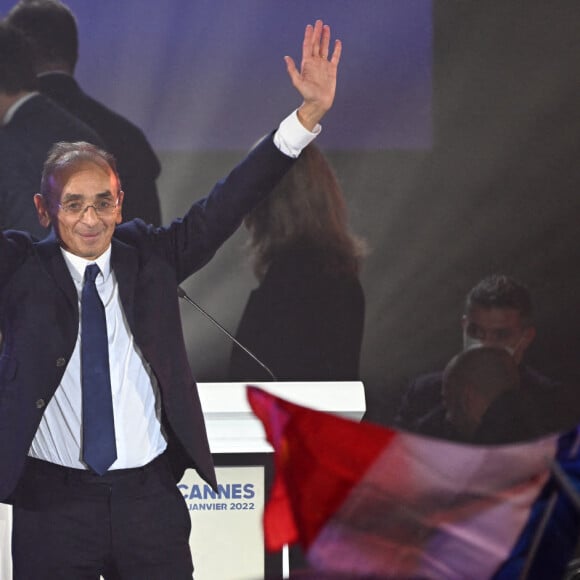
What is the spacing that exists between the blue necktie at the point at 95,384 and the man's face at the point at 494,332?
90.4 inches

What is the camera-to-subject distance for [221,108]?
4930mm

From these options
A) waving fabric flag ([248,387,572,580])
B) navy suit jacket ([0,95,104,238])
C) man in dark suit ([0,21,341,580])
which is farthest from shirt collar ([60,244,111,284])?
navy suit jacket ([0,95,104,238])

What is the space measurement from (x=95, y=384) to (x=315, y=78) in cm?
111

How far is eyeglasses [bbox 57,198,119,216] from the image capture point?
3.07 metres

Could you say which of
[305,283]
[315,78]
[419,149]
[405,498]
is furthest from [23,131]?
[405,498]

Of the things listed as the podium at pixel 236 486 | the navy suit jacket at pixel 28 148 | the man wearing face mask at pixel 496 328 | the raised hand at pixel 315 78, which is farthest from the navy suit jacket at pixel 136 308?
the man wearing face mask at pixel 496 328

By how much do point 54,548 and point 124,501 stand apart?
207 millimetres

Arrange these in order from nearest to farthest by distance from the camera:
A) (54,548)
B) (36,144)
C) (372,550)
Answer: (372,550), (54,548), (36,144)

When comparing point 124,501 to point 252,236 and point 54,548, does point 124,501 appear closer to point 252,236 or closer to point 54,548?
point 54,548

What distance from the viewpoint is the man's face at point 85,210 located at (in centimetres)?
304

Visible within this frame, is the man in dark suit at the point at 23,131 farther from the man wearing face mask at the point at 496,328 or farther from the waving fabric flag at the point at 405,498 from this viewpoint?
the waving fabric flag at the point at 405,498

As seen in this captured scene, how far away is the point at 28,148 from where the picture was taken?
479 cm

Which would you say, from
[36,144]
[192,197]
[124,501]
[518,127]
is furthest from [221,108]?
[124,501]

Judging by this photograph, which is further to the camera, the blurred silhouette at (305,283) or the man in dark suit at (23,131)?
the blurred silhouette at (305,283)
